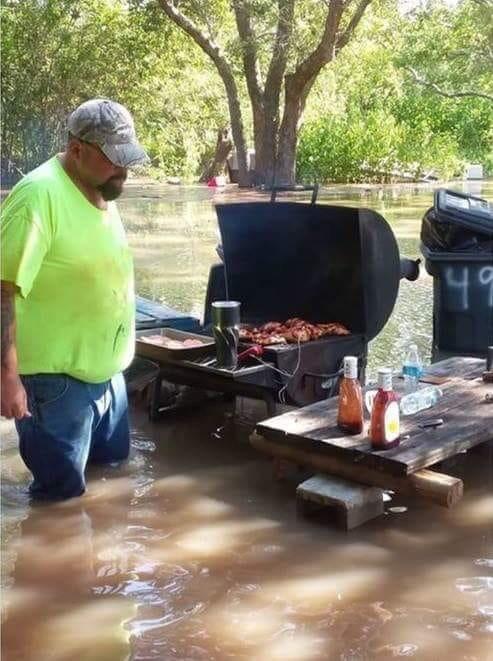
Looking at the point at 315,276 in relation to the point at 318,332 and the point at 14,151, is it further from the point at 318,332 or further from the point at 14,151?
the point at 14,151

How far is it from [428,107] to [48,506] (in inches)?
1497

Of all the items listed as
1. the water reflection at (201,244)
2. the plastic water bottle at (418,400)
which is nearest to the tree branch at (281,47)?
the water reflection at (201,244)

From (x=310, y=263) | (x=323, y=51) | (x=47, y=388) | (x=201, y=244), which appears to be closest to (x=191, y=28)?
(x=323, y=51)

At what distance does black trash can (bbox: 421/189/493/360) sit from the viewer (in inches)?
238

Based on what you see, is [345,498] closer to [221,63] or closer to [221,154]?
[221,63]

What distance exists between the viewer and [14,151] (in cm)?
2709

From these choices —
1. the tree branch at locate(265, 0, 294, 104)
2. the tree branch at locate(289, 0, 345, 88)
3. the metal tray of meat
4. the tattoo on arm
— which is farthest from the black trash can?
the tree branch at locate(265, 0, 294, 104)

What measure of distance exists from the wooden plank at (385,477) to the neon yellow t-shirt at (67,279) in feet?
3.18

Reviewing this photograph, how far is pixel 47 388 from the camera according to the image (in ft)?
13.1

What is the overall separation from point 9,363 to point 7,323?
0.52 ft

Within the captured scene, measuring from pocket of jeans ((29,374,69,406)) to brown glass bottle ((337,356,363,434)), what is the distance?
4.30 feet

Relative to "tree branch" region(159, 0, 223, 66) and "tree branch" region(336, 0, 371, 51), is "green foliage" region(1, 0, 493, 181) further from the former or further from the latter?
"tree branch" region(336, 0, 371, 51)

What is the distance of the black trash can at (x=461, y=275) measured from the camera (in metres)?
6.05

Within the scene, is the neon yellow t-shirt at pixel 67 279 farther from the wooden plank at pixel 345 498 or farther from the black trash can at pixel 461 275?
the black trash can at pixel 461 275
